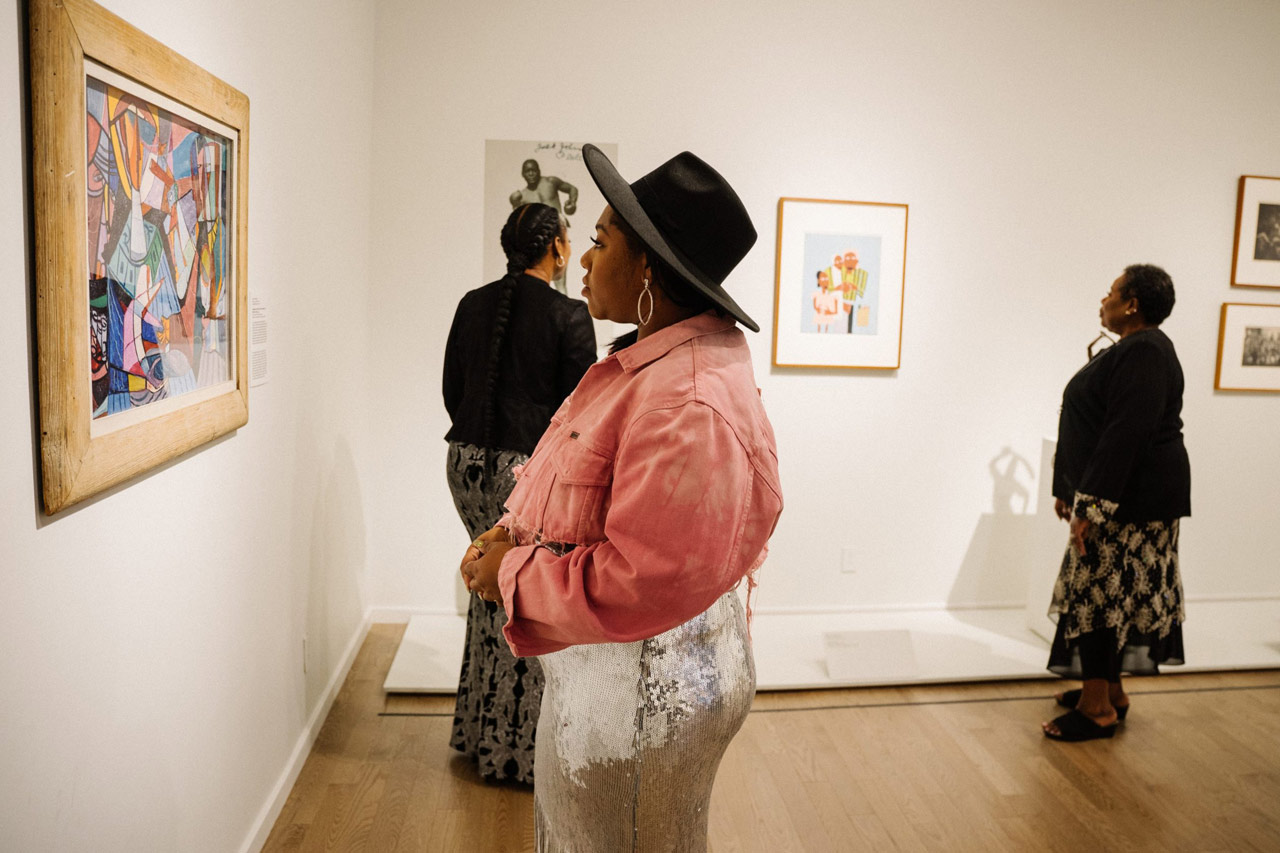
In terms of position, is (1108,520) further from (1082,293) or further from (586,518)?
(586,518)

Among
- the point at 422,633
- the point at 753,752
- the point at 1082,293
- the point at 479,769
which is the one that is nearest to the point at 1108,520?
the point at 753,752

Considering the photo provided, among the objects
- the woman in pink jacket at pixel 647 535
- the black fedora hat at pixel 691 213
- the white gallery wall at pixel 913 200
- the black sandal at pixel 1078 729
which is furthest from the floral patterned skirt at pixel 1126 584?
the black fedora hat at pixel 691 213

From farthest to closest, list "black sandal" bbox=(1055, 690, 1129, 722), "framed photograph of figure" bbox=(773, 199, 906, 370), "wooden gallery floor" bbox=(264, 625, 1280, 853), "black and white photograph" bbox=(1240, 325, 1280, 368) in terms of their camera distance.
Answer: "black and white photograph" bbox=(1240, 325, 1280, 368) → "framed photograph of figure" bbox=(773, 199, 906, 370) → "black sandal" bbox=(1055, 690, 1129, 722) → "wooden gallery floor" bbox=(264, 625, 1280, 853)

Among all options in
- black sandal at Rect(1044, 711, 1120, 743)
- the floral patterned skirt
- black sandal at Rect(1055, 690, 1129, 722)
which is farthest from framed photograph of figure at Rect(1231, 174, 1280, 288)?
black sandal at Rect(1044, 711, 1120, 743)

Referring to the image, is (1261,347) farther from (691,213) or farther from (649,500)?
(649,500)

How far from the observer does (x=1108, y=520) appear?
10.4ft

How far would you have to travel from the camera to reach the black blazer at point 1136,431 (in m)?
3.11

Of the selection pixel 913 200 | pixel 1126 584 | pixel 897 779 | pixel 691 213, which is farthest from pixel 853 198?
pixel 691 213

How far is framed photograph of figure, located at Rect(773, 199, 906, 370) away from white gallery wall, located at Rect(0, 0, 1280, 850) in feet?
0.26

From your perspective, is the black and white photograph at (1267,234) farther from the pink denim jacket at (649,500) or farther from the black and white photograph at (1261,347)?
the pink denim jacket at (649,500)

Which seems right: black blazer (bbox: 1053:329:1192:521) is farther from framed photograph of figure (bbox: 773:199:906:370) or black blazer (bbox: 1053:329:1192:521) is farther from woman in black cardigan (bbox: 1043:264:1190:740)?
framed photograph of figure (bbox: 773:199:906:370)

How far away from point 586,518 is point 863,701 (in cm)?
262

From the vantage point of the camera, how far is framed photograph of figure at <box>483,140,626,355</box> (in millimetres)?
4070

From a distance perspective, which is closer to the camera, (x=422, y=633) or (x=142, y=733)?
(x=142, y=733)
